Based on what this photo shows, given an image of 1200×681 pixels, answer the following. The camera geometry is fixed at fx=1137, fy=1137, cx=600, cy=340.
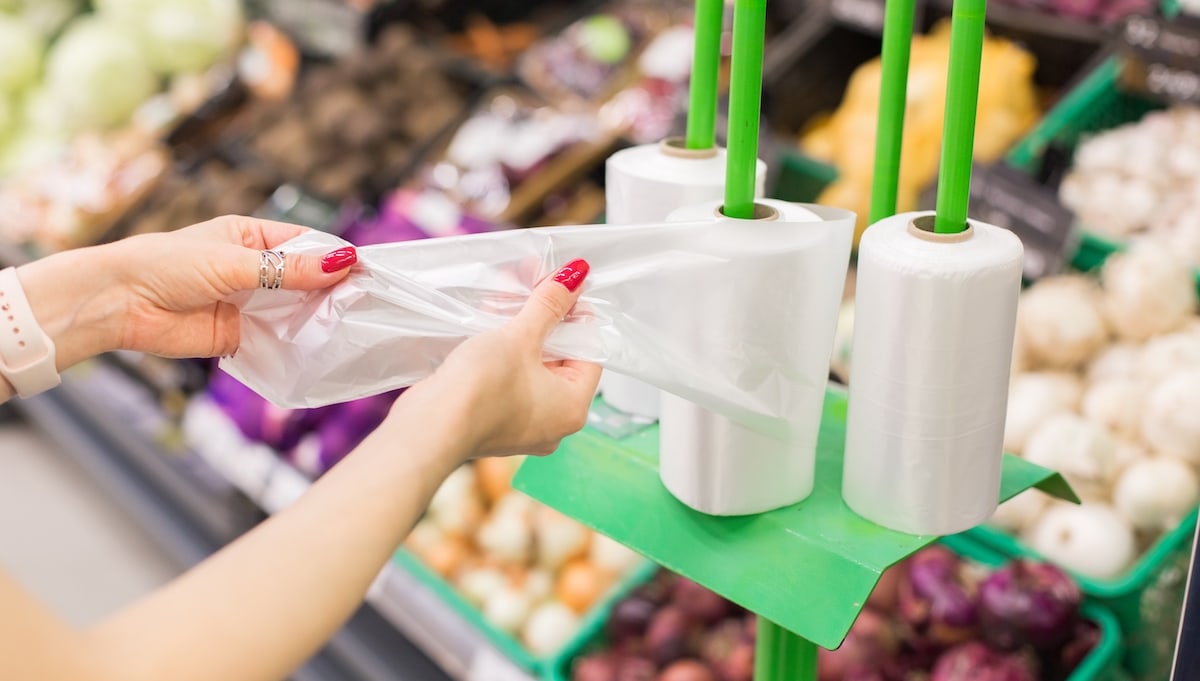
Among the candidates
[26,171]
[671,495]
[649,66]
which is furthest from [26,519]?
[671,495]

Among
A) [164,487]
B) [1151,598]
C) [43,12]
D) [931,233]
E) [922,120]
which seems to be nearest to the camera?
[931,233]

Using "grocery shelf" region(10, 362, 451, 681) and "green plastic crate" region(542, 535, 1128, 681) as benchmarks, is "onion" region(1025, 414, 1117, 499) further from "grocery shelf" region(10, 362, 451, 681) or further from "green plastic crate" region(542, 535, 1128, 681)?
"grocery shelf" region(10, 362, 451, 681)

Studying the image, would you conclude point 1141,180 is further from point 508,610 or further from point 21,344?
point 21,344

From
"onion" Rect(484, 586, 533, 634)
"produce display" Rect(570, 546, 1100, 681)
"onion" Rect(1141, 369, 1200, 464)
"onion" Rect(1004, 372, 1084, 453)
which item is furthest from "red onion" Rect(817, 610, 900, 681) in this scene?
"onion" Rect(484, 586, 533, 634)

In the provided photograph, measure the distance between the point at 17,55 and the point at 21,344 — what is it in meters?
3.20

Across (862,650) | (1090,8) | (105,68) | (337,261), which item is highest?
(1090,8)

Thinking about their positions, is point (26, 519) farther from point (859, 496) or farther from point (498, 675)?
point (859, 496)

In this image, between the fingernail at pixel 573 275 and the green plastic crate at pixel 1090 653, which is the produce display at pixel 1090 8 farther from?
the fingernail at pixel 573 275

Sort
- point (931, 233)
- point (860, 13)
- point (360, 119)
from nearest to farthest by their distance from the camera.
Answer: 1. point (931, 233)
2. point (860, 13)
3. point (360, 119)

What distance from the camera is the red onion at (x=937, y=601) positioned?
5.00ft

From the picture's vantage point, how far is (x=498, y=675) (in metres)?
1.78

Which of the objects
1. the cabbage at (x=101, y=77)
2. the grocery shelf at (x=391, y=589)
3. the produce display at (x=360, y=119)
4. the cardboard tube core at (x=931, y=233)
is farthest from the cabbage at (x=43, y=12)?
the cardboard tube core at (x=931, y=233)

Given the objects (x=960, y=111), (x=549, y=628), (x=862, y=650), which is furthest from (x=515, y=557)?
(x=960, y=111)

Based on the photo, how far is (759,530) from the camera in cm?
99
